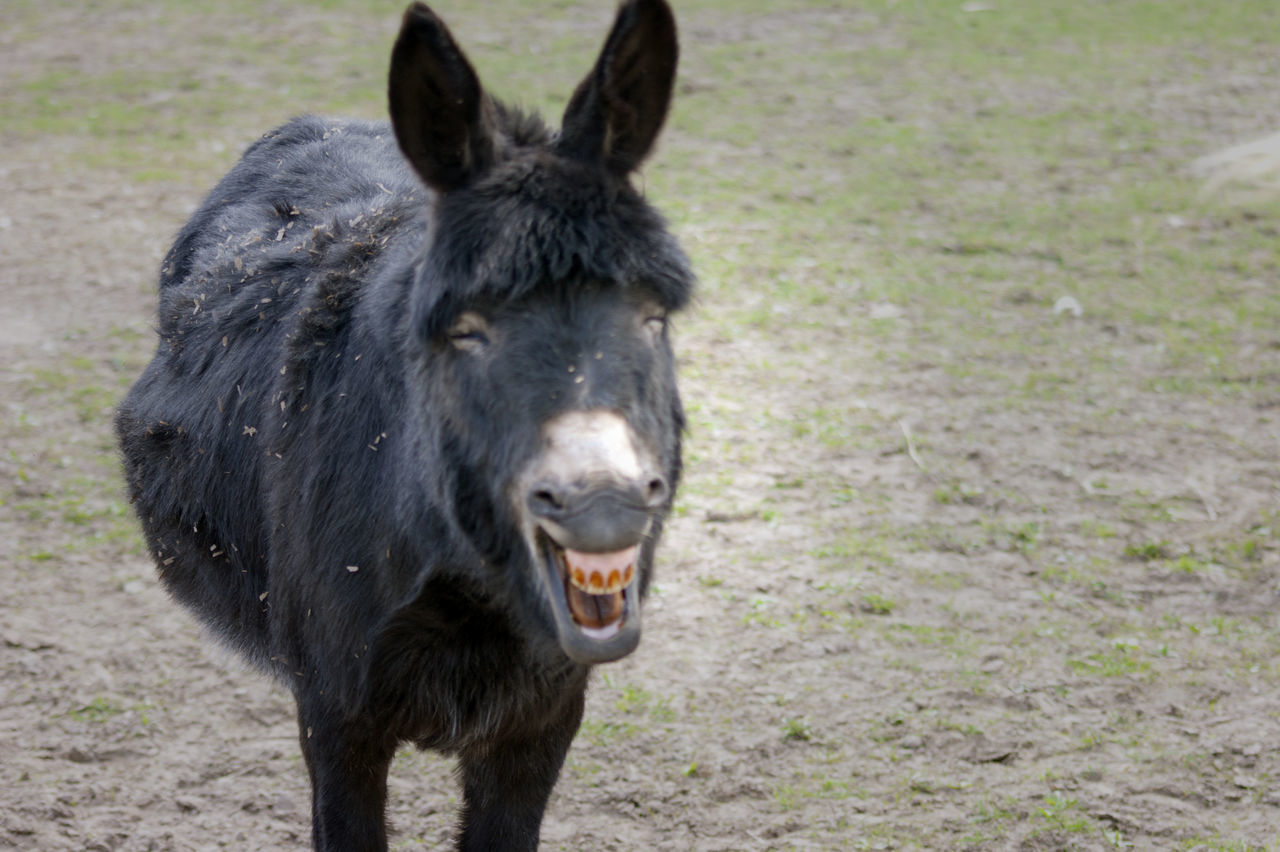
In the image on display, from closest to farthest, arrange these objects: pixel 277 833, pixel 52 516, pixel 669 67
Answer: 1. pixel 669 67
2. pixel 277 833
3. pixel 52 516

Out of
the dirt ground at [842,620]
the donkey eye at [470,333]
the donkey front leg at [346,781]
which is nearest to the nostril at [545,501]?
the donkey eye at [470,333]

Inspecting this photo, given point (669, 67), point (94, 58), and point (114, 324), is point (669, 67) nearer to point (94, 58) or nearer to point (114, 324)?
point (114, 324)

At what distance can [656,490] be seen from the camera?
7.36ft

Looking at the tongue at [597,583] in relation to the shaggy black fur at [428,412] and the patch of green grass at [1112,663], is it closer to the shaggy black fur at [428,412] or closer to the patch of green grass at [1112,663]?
the shaggy black fur at [428,412]

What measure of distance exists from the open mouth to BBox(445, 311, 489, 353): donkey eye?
1.41 feet

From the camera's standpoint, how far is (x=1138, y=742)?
4016 millimetres

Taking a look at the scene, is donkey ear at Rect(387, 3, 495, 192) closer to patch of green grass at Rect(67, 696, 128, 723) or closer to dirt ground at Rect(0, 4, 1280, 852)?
dirt ground at Rect(0, 4, 1280, 852)

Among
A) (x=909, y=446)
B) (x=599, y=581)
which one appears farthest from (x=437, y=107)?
(x=909, y=446)

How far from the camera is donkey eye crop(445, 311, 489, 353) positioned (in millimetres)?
2441

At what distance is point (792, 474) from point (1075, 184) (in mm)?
4312

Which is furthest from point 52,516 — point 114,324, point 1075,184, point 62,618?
point 1075,184

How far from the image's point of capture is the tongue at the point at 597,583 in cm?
224

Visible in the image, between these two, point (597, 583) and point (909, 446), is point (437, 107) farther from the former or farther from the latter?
point (909, 446)

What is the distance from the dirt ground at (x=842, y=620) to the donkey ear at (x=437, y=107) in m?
2.15
